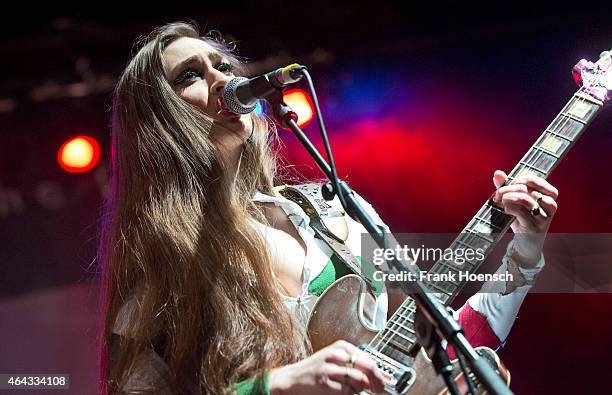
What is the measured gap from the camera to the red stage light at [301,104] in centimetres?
328

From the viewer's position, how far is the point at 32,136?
3303 mm

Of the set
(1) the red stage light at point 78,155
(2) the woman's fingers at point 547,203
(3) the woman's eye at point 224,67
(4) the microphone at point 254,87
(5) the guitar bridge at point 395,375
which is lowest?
(5) the guitar bridge at point 395,375

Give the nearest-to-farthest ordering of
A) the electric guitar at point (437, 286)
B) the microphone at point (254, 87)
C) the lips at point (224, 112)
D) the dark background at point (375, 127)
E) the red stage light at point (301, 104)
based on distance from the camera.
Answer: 1. the microphone at point (254, 87)
2. the electric guitar at point (437, 286)
3. the lips at point (224, 112)
4. the dark background at point (375, 127)
5. the red stage light at point (301, 104)

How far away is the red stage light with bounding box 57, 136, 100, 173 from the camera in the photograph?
3328mm

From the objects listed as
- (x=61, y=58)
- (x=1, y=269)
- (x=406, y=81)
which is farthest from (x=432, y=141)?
(x=1, y=269)

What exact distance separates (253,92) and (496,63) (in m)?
1.67

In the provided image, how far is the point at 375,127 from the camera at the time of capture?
10.6 ft

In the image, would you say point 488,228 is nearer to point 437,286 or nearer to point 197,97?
point 437,286

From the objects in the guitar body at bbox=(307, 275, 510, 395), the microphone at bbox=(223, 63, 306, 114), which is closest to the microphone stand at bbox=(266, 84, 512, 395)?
the microphone at bbox=(223, 63, 306, 114)

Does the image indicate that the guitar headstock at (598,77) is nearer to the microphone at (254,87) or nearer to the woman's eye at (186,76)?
the microphone at (254,87)

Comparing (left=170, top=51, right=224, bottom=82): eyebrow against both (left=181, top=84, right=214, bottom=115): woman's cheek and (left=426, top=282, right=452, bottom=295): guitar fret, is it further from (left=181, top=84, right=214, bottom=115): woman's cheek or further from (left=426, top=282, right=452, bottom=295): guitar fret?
(left=426, top=282, right=452, bottom=295): guitar fret

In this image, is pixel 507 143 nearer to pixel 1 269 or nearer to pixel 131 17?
pixel 131 17

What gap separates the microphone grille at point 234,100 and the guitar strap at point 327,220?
415 mm

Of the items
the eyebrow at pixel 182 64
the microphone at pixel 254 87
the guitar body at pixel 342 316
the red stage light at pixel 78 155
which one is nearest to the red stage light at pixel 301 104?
the red stage light at pixel 78 155
